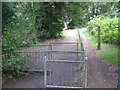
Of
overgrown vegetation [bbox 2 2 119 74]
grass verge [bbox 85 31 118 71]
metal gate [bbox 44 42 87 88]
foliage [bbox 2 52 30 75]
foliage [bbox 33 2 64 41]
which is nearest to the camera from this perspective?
metal gate [bbox 44 42 87 88]

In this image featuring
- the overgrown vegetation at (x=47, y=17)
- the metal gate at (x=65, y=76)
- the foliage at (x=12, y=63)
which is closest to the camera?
the metal gate at (x=65, y=76)

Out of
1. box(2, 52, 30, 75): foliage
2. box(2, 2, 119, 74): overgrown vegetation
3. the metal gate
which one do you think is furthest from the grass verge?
box(2, 52, 30, 75): foliage

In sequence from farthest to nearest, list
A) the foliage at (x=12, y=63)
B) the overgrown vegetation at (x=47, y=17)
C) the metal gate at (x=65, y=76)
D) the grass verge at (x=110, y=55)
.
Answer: the overgrown vegetation at (x=47, y=17) → the grass verge at (x=110, y=55) → the foliage at (x=12, y=63) → the metal gate at (x=65, y=76)

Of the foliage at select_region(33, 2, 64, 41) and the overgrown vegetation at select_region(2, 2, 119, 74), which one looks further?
the foliage at select_region(33, 2, 64, 41)

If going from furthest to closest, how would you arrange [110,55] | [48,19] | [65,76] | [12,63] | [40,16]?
[48,19], [40,16], [110,55], [65,76], [12,63]

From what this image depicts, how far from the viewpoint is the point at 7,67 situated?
15.5ft

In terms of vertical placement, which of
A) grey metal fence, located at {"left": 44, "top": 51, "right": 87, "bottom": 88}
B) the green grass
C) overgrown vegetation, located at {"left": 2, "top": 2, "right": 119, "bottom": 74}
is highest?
overgrown vegetation, located at {"left": 2, "top": 2, "right": 119, "bottom": 74}

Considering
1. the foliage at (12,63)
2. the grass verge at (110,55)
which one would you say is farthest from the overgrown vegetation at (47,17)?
the foliage at (12,63)

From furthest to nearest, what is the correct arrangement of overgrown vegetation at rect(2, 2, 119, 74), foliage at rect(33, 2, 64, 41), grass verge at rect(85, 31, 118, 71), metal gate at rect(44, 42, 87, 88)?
foliage at rect(33, 2, 64, 41)
overgrown vegetation at rect(2, 2, 119, 74)
grass verge at rect(85, 31, 118, 71)
metal gate at rect(44, 42, 87, 88)

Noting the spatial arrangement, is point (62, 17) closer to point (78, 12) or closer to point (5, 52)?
point (78, 12)

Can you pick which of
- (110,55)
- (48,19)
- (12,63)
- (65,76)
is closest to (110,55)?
(110,55)

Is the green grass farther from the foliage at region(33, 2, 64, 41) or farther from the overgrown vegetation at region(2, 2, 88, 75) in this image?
the foliage at region(33, 2, 64, 41)

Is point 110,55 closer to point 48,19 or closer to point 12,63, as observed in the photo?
point 12,63

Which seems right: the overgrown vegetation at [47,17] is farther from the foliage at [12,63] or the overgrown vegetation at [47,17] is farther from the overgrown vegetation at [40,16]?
the foliage at [12,63]
